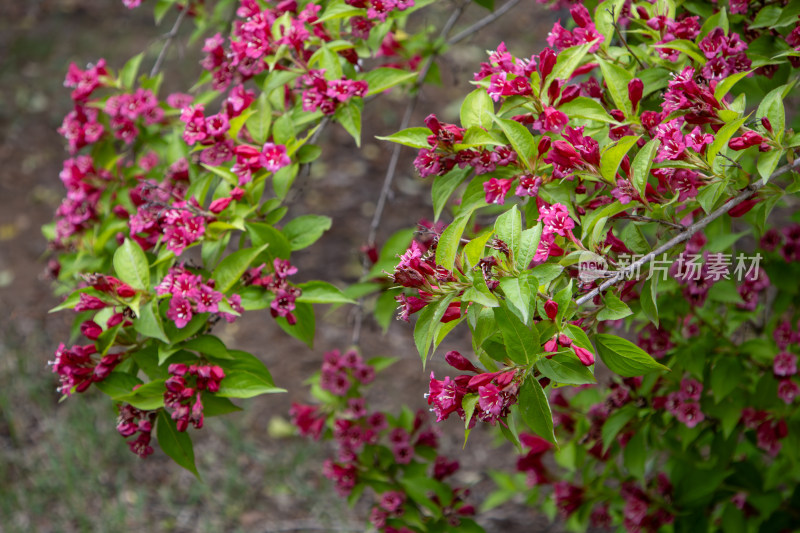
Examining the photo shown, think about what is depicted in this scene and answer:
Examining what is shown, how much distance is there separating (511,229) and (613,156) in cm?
25

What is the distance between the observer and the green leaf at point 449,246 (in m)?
1.35

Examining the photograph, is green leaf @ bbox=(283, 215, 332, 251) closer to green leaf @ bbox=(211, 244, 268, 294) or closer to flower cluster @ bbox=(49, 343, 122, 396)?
green leaf @ bbox=(211, 244, 268, 294)

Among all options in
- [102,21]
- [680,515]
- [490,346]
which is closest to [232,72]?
[490,346]

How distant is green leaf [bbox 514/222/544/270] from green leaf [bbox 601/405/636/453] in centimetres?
90

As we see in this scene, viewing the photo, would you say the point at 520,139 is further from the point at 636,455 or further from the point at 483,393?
the point at 636,455

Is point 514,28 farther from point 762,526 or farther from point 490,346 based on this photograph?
point 490,346

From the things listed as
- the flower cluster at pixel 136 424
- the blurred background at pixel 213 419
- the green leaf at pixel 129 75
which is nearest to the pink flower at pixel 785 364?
the blurred background at pixel 213 419

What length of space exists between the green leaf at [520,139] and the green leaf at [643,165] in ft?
0.70

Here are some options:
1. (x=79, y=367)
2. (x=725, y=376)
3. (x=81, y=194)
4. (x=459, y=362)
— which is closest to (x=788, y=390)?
(x=725, y=376)

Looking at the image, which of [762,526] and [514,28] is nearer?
[762,526]

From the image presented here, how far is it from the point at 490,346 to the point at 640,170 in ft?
1.48

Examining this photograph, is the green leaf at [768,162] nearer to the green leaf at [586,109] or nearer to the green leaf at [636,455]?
the green leaf at [586,109]

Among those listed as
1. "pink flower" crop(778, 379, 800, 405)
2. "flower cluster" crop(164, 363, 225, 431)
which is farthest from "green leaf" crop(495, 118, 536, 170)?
"pink flower" crop(778, 379, 800, 405)

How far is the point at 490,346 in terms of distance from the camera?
1396mm
